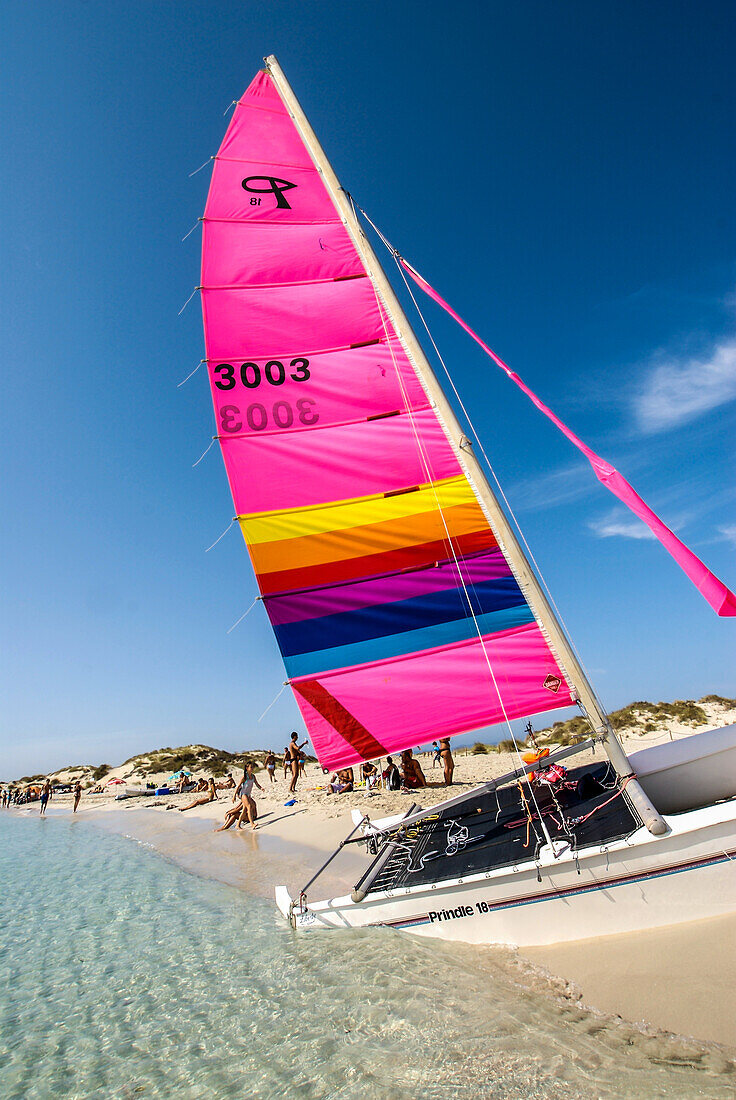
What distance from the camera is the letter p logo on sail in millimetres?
7148

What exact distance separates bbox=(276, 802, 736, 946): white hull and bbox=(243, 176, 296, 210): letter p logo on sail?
8336 mm

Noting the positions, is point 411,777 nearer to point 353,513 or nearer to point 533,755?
point 533,755

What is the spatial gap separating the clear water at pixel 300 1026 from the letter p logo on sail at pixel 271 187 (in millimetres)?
8839

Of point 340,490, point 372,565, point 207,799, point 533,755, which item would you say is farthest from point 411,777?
point 207,799

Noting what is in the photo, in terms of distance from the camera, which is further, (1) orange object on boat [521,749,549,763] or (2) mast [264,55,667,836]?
(1) orange object on boat [521,749,549,763]

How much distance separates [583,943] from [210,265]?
8403 mm

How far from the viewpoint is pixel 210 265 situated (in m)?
6.92

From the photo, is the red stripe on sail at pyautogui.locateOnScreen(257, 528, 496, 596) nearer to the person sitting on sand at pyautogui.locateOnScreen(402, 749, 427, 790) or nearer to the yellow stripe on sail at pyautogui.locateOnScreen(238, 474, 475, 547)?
the yellow stripe on sail at pyautogui.locateOnScreen(238, 474, 475, 547)

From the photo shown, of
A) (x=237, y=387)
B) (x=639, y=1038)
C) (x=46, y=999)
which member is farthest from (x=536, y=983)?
(x=237, y=387)

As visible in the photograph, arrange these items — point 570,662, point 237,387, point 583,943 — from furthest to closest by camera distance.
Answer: point 237,387 < point 570,662 < point 583,943

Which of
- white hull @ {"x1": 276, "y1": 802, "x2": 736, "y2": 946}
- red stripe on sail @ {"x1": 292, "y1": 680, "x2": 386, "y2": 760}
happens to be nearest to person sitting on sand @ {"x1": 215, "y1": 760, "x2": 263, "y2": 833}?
red stripe on sail @ {"x1": 292, "y1": 680, "x2": 386, "y2": 760}

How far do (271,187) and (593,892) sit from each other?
897 cm

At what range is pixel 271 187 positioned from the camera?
7.22 m

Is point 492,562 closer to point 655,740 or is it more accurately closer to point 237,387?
point 237,387
